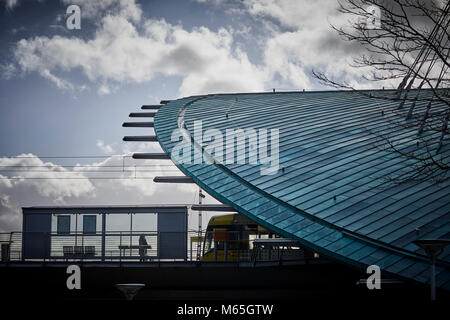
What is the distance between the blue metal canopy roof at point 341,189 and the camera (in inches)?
523

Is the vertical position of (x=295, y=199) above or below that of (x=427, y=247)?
above

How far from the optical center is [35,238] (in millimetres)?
19938

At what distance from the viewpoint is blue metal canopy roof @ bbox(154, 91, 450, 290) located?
1330 cm

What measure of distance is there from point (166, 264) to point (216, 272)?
179 centimetres

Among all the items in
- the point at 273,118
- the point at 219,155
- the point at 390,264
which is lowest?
the point at 390,264

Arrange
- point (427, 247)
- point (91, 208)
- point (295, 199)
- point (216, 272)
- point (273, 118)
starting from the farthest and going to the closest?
point (273, 118) < point (91, 208) < point (216, 272) < point (295, 199) < point (427, 247)

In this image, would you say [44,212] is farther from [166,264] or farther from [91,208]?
[166,264]

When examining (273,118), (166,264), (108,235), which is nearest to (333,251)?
(166,264)

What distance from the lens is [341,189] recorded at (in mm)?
15969

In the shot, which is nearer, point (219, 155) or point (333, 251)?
point (333, 251)

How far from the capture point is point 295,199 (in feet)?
51.4
